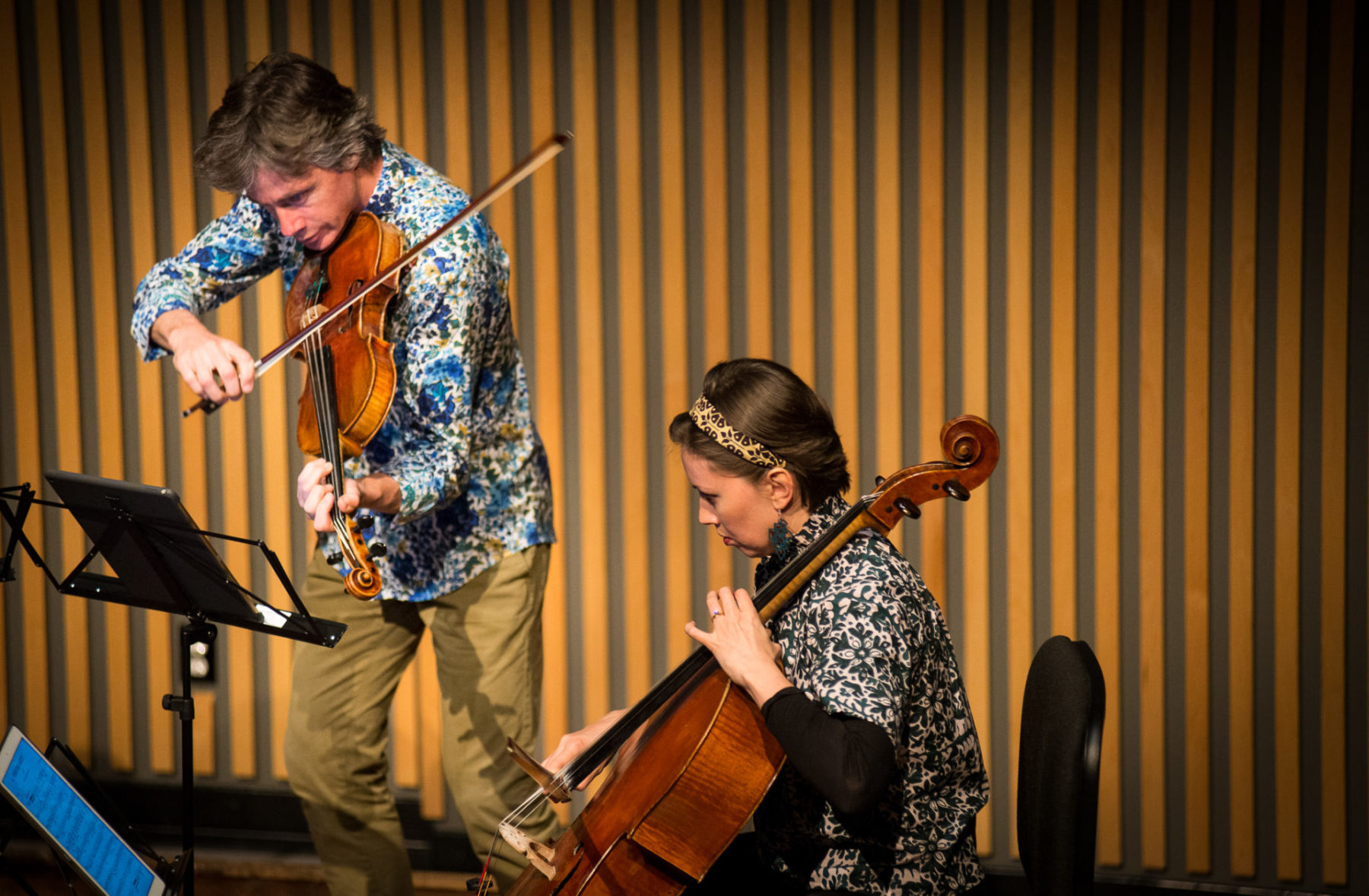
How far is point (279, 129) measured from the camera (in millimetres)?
1895

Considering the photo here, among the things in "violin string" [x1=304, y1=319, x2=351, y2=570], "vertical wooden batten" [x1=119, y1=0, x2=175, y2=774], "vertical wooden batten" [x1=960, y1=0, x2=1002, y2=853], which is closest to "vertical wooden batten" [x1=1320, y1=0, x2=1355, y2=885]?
"vertical wooden batten" [x1=960, y1=0, x2=1002, y2=853]

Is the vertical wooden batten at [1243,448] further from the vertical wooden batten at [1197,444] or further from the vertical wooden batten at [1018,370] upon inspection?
the vertical wooden batten at [1018,370]

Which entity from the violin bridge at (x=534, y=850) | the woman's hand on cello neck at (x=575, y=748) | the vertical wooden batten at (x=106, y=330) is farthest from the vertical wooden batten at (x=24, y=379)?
the violin bridge at (x=534, y=850)

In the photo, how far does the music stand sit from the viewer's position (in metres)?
1.65

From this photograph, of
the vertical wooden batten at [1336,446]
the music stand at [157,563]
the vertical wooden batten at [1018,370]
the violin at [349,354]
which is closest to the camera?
the music stand at [157,563]

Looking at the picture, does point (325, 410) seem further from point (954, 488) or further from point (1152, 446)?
point (1152, 446)

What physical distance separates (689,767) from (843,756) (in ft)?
0.64

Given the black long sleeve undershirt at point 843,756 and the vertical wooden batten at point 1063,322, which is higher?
the vertical wooden batten at point 1063,322

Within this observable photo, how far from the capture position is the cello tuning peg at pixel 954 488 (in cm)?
150

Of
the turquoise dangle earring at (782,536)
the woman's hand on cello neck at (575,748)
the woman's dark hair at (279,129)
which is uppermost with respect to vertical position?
the woman's dark hair at (279,129)

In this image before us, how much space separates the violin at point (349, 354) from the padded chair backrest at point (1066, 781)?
939 millimetres

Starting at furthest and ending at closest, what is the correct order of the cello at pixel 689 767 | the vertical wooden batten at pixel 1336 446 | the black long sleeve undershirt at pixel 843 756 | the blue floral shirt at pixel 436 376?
the vertical wooden batten at pixel 1336 446 < the blue floral shirt at pixel 436 376 < the cello at pixel 689 767 < the black long sleeve undershirt at pixel 843 756

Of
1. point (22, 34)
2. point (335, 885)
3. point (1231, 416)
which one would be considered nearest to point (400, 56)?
point (22, 34)

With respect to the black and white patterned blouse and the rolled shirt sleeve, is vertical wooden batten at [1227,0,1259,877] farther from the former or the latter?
the rolled shirt sleeve
